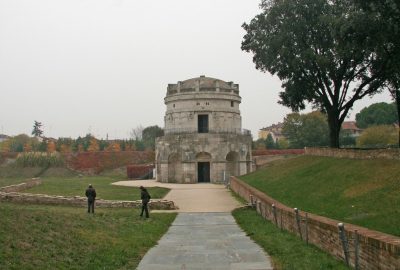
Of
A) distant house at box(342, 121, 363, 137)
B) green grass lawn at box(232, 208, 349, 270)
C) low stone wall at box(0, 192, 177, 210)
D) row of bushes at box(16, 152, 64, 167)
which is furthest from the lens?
distant house at box(342, 121, 363, 137)

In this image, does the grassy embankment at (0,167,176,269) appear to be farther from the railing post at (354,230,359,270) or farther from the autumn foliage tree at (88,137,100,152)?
the autumn foliage tree at (88,137,100,152)

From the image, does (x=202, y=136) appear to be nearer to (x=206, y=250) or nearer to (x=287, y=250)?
(x=206, y=250)

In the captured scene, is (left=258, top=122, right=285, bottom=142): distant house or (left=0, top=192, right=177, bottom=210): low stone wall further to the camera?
(left=258, top=122, right=285, bottom=142): distant house

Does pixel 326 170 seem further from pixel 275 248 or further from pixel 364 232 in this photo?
pixel 364 232

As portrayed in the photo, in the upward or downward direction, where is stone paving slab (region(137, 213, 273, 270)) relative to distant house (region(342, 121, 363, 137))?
downward

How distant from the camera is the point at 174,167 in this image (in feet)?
167

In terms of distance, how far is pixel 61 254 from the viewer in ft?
36.1

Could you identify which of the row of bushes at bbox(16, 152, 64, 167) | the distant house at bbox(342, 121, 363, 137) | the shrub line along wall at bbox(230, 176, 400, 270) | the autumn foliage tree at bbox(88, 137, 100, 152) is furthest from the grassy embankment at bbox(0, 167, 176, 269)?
the distant house at bbox(342, 121, 363, 137)

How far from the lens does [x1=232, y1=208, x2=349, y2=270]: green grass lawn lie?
10048 millimetres

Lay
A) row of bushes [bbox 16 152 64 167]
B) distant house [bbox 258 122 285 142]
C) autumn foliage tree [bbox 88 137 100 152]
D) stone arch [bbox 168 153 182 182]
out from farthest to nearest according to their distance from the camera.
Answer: distant house [bbox 258 122 285 142], autumn foliage tree [bbox 88 137 100 152], row of bushes [bbox 16 152 64 167], stone arch [bbox 168 153 182 182]

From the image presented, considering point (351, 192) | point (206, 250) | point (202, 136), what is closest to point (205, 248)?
point (206, 250)

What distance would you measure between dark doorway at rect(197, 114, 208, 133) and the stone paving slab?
108ft

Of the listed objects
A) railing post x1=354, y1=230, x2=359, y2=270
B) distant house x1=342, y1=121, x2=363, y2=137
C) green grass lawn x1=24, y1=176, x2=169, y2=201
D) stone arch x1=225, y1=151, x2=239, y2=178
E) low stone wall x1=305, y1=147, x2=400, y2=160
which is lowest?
green grass lawn x1=24, y1=176, x2=169, y2=201

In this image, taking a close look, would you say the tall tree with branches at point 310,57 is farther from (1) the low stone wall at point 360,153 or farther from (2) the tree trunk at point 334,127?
(1) the low stone wall at point 360,153
